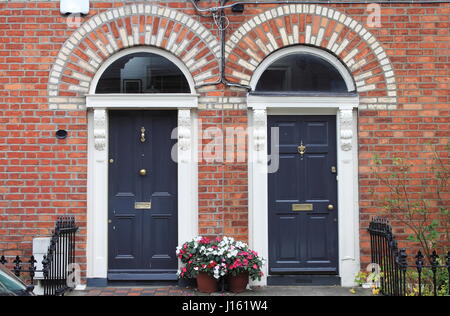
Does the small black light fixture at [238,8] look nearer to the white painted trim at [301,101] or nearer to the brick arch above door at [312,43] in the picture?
the brick arch above door at [312,43]

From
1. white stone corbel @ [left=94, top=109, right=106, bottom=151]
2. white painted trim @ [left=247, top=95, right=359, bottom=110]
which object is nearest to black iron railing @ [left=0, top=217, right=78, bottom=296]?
white stone corbel @ [left=94, top=109, right=106, bottom=151]

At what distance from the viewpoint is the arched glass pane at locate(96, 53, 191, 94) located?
8.13 m

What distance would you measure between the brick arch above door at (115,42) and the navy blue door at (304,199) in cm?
146

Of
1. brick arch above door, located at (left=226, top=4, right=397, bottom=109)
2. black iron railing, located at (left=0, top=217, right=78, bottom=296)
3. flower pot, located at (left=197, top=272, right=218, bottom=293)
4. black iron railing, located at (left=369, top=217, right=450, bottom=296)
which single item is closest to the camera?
black iron railing, located at (left=369, top=217, right=450, bottom=296)

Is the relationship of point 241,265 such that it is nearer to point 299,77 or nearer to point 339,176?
point 339,176

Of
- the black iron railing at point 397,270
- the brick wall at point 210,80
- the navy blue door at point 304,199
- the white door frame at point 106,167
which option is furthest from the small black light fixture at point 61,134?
the black iron railing at point 397,270

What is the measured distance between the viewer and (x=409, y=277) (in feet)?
23.0

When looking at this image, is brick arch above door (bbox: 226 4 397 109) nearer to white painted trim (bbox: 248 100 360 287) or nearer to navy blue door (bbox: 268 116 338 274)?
white painted trim (bbox: 248 100 360 287)

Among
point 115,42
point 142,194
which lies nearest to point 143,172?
point 142,194

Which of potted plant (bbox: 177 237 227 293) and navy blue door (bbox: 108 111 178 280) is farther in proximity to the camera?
navy blue door (bbox: 108 111 178 280)

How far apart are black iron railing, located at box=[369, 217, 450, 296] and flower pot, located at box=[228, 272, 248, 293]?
1.69m

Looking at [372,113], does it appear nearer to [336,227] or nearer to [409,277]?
[336,227]

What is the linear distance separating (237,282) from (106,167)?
2.32m

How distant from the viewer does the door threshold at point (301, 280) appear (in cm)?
807
